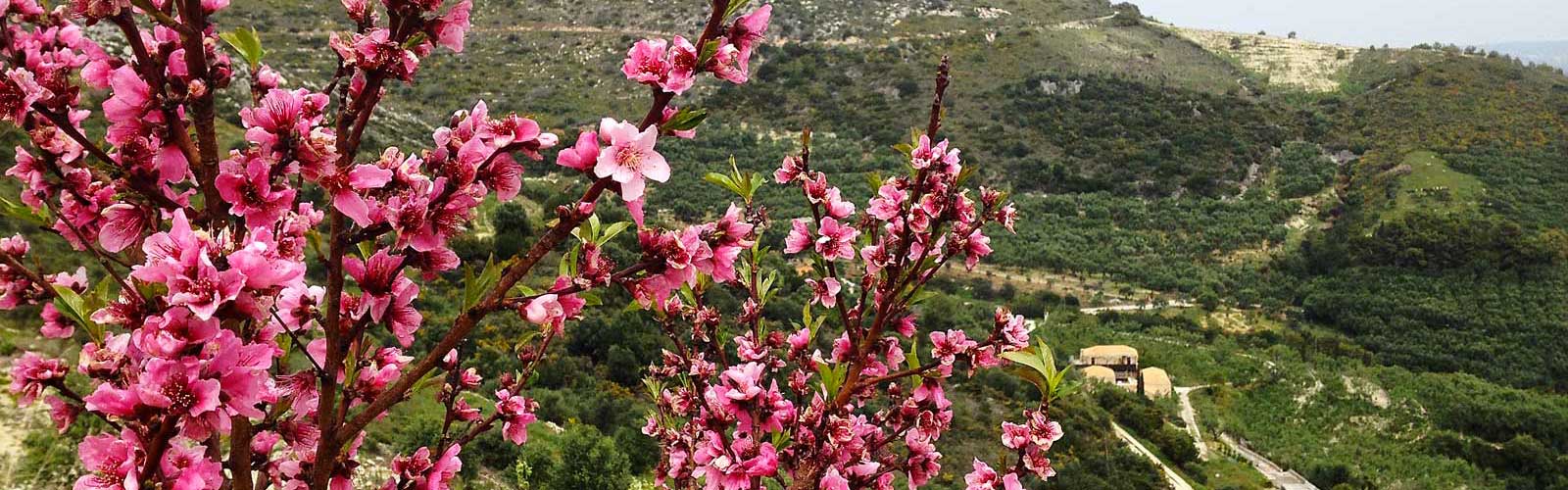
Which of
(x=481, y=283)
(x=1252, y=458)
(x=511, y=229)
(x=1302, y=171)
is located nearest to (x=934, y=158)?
(x=481, y=283)

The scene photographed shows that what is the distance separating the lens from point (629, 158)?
1358mm

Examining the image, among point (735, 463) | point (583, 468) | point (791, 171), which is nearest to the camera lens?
point (735, 463)

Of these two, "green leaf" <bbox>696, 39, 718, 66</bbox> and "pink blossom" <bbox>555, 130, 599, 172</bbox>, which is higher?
"green leaf" <bbox>696, 39, 718, 66</bbox>

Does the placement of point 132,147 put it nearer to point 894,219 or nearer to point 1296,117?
point 894,219

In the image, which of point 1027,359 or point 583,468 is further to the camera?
point 583,468

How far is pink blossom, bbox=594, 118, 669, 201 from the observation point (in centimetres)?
132

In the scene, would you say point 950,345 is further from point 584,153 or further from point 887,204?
point 584,153

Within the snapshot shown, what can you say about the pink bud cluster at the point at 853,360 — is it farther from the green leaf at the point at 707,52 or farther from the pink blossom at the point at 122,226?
the pink blossom at the point at 122,226

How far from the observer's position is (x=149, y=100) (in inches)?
51.4

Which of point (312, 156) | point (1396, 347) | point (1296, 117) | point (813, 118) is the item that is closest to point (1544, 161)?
point (1296, 117)

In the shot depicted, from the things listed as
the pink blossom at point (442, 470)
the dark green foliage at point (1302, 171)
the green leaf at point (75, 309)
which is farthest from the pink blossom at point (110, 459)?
the dark green foliage at point (1302, 171)

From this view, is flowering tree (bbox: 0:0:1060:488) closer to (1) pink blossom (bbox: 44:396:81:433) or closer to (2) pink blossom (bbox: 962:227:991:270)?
(1) pink blossom (bbox: 44:396:81:433)

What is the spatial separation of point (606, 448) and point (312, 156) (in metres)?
6.17

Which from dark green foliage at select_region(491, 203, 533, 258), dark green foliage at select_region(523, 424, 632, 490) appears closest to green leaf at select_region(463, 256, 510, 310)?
dark green foliage at select_region(523, 424, 632, 490)
